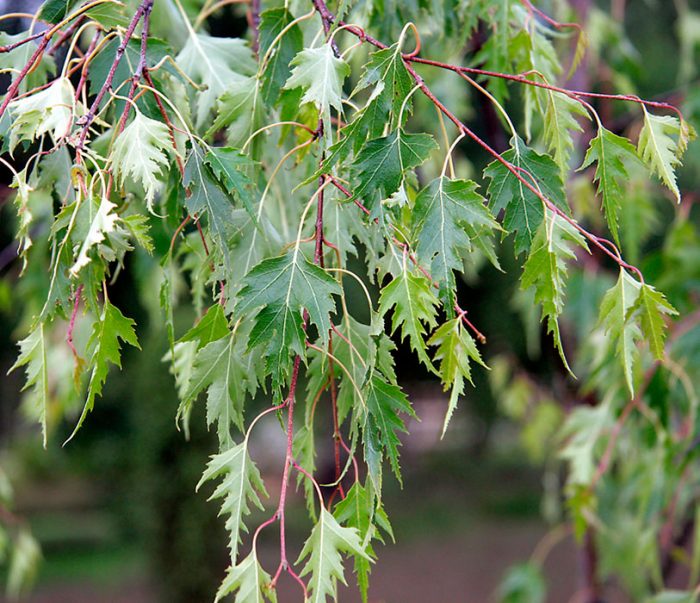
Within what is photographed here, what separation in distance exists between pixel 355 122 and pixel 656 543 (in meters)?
1.52

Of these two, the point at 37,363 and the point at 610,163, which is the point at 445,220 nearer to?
the point at 610,163

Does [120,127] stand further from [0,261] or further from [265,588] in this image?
[0,261]

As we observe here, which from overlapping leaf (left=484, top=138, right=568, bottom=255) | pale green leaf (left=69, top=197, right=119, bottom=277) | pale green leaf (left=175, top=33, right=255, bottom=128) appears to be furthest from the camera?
pale green leaf (left=175, top=33, right=255, bottom=128)

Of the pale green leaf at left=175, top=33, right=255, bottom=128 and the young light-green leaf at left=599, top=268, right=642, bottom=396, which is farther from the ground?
the pale green leaf at left=175, top=33, right=255, bottom=128

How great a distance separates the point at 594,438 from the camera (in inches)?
71.0

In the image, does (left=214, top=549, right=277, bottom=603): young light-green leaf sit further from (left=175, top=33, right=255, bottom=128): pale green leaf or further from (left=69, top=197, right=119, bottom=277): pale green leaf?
(left=175, top=33, right=255, bottom=128): pale green leaf

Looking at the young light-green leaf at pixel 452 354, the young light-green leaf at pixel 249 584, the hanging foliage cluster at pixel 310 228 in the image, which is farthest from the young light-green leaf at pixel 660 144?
the young light-green leaf at pixel 249 584

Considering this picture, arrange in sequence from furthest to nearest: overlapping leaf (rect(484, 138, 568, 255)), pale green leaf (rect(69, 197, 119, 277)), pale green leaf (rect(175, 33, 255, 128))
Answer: pale green leaf (rect(175, 33, 255, 128))
overlapping leaf (rect(484, 138, 568, 255))
pale green leaf (rect(69, 197, 119, 277))

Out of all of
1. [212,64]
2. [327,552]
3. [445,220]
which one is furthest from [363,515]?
[212,64]

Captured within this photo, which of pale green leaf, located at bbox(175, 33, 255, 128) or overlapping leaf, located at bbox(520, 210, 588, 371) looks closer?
overlapping leaf, located at bbox(520, 210, 588, 371)

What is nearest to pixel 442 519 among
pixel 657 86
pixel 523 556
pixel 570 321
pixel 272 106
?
pixel 523 556

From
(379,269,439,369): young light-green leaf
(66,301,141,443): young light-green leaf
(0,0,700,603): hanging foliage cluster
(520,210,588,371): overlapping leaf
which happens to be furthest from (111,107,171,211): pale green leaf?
(520,210,588,371): overlapping leaf

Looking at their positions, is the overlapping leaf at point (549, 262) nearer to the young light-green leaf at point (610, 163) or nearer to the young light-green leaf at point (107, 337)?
the young light-green leaf at point (610, 163)

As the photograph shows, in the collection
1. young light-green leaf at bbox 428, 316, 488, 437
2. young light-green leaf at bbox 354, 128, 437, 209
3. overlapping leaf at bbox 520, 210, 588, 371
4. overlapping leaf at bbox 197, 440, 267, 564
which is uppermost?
young light-green leaf at bbox 354, 128, 437, 209
